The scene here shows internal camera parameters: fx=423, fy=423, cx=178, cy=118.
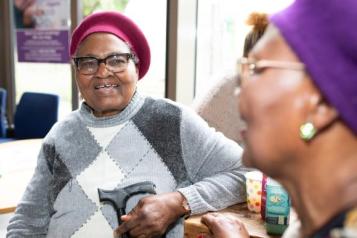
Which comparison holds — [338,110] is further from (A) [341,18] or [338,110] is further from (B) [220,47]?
(B) [220,47]

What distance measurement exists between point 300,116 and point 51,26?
4.34m

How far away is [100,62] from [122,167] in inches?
14.1

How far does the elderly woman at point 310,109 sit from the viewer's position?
578mm

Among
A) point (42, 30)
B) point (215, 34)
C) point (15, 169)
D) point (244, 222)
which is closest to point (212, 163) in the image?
point (244, 222)

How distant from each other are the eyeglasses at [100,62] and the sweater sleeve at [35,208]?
0.31 m

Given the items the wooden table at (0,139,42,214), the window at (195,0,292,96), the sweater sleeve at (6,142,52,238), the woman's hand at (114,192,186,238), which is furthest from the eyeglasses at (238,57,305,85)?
the window at (195,0,292,96)

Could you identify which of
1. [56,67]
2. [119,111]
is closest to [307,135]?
[119,111]

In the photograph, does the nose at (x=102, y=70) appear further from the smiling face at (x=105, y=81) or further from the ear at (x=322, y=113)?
the ear at (x=322, y=113)

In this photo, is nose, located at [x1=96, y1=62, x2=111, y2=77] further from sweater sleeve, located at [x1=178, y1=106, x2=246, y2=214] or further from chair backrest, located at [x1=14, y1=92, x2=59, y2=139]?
chair backrest, located at [x1=14, y1=92, x2=59, y2=139]

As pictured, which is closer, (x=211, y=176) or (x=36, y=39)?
(x=211, y=176)

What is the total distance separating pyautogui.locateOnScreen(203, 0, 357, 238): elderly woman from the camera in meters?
0.58

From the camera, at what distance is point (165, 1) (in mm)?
2992

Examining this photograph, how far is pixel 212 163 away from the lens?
1376mm

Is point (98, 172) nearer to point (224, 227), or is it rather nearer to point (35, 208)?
point (35, 208)
